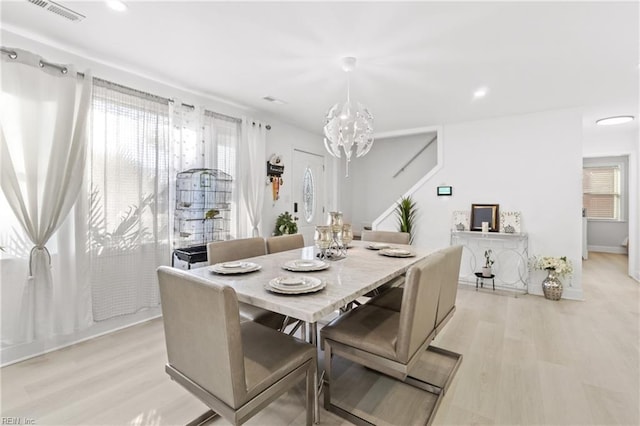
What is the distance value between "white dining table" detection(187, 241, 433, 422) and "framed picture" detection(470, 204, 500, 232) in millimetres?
2347

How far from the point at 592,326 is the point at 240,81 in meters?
4.36

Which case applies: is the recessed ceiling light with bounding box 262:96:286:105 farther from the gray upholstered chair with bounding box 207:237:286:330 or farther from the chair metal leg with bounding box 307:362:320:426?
the chair metal leg with bounding box 307:362:320:426

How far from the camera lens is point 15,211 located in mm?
2232

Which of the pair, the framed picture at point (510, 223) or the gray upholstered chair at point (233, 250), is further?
the framed picture at point (510, 223)

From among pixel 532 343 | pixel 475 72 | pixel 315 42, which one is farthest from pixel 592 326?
pixel 315 42

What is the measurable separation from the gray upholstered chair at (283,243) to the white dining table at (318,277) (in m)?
0.24

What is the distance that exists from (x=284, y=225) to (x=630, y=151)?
569 centimetres

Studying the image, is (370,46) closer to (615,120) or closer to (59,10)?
(59,10)

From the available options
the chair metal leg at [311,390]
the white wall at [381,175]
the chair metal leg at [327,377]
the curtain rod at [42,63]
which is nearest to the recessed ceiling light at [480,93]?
the white wall at [381,175]

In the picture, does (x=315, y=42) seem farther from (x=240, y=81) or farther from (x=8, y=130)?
(x=8, y=130)

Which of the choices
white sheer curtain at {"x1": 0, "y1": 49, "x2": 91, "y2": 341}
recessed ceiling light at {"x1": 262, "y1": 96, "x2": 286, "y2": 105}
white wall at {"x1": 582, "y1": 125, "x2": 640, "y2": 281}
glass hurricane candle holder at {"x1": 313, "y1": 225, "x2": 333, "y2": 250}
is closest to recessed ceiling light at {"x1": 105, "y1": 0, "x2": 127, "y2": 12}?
white sheer curtain at {"x1": 0, "y1": 49, "x2": 91, "y2": 341}

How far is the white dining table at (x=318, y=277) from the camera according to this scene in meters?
1.28

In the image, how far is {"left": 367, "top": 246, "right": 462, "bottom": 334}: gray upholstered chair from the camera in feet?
6.03

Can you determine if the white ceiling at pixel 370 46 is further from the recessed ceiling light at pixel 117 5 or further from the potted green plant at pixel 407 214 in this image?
the potted green plant at pixel 407 214
